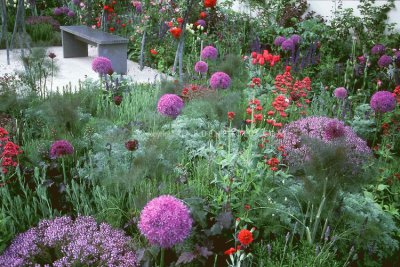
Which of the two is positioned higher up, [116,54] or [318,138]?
[116,54]

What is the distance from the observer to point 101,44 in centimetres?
657

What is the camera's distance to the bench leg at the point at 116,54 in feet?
21.8

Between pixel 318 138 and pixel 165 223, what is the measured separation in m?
1.39

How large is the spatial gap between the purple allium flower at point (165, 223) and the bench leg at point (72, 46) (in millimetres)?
6344

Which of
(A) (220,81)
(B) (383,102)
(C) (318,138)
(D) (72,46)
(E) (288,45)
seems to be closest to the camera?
(C) (318,138)

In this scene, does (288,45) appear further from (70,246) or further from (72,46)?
(70,246)

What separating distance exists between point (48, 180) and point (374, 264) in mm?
2024

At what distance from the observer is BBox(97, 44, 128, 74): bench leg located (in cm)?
664

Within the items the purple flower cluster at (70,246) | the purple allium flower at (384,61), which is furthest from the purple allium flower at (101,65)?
the purple allium flower at (384,61)

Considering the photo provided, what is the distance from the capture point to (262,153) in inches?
129

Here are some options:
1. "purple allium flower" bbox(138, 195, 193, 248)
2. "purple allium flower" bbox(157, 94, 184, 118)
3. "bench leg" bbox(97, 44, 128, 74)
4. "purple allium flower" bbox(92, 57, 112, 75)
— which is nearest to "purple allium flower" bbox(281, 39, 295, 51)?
"bench leg" bbox(97, 44, 128, 74)

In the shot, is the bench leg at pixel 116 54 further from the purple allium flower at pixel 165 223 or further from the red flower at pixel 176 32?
the purple allium flower at pixel 165 223

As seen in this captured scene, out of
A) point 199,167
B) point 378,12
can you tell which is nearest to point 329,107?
point 199,167

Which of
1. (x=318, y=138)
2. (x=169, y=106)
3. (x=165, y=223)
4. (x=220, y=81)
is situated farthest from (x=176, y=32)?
(x=165, y=223)
